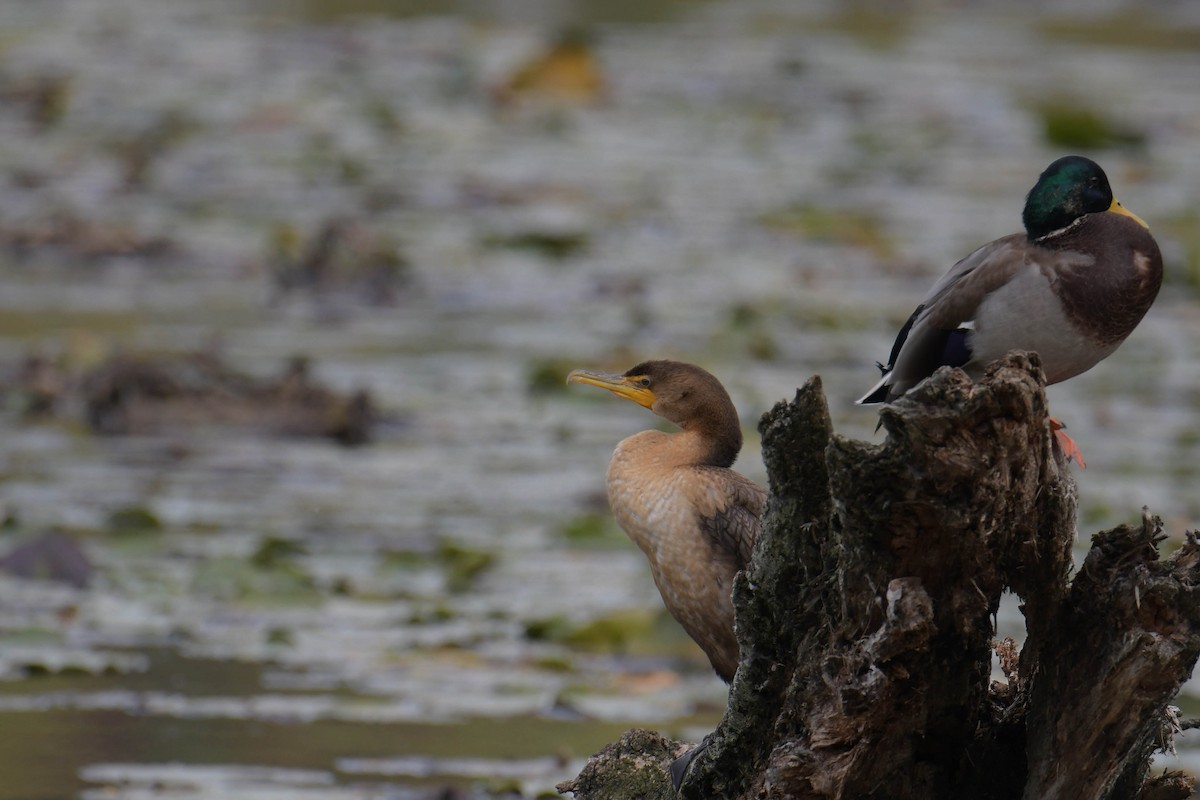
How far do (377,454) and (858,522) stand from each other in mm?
5540

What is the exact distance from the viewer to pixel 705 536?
5012mm

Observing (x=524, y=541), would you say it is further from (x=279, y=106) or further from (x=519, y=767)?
(x=279, y=106)

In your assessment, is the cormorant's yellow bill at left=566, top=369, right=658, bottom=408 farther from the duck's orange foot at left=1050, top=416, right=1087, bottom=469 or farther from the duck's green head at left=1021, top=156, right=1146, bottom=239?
the duck's orange foot at left=1050, top=416, right=1087, bottom=469

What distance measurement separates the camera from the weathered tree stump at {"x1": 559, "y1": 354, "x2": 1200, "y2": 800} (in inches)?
143

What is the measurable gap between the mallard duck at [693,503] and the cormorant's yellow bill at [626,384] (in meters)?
0.07

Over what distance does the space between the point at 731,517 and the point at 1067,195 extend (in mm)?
1119

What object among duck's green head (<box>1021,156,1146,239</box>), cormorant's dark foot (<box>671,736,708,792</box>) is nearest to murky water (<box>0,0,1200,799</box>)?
cormorant's dark foot (<box>671,736,708,792</box>)

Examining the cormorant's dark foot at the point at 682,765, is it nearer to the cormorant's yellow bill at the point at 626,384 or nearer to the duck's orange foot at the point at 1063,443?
the duck's orange foot at the point at 1063,443

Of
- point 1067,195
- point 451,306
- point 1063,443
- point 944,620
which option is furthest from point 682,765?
point 451,306

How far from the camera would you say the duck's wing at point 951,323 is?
446 centimetres

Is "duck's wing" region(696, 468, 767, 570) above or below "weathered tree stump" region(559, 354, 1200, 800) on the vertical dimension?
above

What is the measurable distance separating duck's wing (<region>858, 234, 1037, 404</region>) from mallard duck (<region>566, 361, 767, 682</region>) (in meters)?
0.60

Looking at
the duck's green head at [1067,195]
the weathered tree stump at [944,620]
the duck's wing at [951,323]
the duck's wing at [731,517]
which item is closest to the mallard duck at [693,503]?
the duck's wing at [731,517]

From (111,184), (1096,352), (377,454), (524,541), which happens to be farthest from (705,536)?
(111,184)
